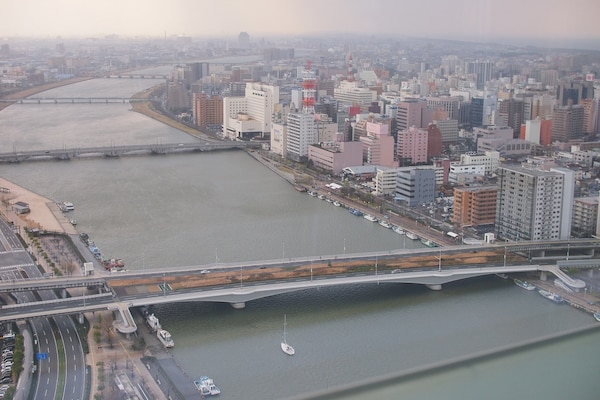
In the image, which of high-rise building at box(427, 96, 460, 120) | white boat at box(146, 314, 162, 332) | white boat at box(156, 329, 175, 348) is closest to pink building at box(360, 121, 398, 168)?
high-rise building at box(427, 96, 460, 120)

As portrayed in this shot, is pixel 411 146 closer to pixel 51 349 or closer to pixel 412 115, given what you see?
pixel 412 115

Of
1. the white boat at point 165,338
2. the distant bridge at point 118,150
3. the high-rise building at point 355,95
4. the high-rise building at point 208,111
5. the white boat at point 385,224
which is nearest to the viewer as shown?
the white boat at point 165,338

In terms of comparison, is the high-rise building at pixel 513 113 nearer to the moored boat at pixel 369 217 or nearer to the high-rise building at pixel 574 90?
the high-rise building at pixel 574 90

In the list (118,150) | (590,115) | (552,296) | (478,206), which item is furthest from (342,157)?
(552,296)

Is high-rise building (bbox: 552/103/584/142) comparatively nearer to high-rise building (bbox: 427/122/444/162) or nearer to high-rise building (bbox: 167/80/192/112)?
high-rise building (bbox: 427/122/444/162)

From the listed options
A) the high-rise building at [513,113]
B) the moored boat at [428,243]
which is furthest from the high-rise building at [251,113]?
the moored boat at [428,243]

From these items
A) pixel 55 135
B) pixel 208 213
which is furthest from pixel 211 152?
pixel 208 213
